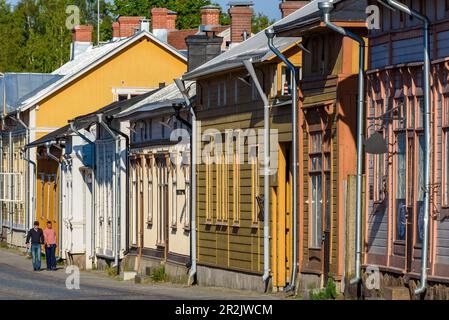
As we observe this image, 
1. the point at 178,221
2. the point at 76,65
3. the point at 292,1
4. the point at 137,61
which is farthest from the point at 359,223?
the point at 76,65

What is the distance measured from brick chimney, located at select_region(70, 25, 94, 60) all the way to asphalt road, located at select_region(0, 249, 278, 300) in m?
26.9

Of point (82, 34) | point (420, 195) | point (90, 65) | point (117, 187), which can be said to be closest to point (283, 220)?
point (420, 195)

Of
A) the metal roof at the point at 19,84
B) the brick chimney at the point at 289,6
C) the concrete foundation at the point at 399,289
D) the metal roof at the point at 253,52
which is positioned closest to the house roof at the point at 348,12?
the metal roof at the point at 253,52

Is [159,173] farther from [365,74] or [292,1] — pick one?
[365,74]

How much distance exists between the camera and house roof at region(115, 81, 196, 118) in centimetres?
3734

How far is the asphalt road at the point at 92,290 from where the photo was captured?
94.1 ft

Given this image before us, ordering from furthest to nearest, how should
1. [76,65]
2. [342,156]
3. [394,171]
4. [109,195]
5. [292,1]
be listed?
[76,65], [109,195], [292,1], [342,156], [394,171]

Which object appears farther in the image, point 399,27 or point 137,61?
point 137,61

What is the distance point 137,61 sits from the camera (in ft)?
184

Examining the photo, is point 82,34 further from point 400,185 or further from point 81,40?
point 400,185

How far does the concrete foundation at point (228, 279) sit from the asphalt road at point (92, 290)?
1.01ft

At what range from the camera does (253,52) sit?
31391 mm

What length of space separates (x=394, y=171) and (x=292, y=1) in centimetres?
1657

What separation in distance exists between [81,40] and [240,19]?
26.7 meters
